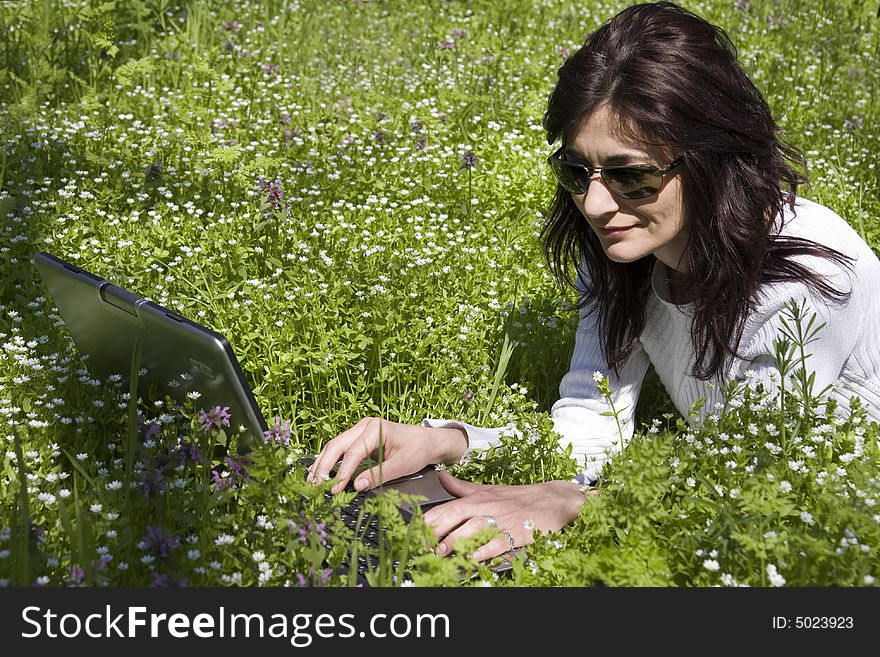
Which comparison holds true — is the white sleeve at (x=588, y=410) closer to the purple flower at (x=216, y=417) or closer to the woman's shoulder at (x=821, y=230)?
the woman's shoulder at (x=821, y=230)

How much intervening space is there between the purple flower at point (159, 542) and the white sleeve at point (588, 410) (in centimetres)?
126

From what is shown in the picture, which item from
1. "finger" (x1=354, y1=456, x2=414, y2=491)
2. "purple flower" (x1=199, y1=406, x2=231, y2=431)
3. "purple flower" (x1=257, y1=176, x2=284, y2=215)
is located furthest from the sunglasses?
"purple flower" (x1=257, y1=176, x2=284, y2=215)

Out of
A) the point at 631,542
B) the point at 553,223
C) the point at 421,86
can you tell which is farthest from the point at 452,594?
the point at 421,86

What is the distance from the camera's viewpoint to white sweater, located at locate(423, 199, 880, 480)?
3.30 meters

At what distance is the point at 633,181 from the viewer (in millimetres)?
3098

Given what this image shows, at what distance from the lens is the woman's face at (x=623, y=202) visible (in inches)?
122

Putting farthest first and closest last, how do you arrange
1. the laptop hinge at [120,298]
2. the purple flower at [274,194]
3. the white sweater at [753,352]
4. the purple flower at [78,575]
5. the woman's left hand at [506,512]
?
1. the purple flower at [274,194]
2. the white sweater at [753,352]
3. the woman's left hand at [506,512]
4. the laptop hinge at [120,298]
5. the purple flower at [78,575]

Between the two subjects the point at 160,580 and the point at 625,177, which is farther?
the point at 625,177

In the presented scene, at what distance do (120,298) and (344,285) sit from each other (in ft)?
5.35

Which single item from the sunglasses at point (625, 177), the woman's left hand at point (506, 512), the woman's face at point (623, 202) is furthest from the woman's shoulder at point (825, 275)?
the woman's left hand at point (506, 512)

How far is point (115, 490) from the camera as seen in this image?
2.96 metres

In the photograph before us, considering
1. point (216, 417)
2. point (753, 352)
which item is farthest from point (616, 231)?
point (216, 417)

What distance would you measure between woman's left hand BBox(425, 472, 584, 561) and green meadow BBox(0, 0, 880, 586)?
119 millimetres

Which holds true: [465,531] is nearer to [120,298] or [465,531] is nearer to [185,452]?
[185,452]
